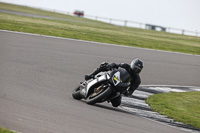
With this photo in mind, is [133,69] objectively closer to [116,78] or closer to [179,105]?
[116,78]

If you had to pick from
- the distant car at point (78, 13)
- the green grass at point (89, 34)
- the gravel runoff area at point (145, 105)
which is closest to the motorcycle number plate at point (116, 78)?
the gravel runoff area at point (145, 105)

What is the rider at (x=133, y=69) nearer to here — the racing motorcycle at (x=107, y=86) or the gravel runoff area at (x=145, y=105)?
the racing motorcycle at (x=107, y=86)

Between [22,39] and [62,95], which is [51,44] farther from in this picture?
[62,95]

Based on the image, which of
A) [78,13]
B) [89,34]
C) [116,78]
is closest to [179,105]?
[116,78]

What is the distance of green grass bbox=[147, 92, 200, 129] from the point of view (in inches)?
387

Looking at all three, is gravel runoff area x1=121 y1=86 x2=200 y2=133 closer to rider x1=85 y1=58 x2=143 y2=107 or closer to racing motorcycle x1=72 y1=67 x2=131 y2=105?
rider x1=85 y1=58 x2=143 y2=107

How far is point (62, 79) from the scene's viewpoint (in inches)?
469

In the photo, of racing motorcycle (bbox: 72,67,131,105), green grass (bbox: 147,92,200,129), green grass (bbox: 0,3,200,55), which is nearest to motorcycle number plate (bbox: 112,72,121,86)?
racing motorcycle (bbox: 72,67,131,105)

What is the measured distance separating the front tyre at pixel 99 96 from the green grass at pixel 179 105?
1.98 m

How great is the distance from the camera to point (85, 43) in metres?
19.5

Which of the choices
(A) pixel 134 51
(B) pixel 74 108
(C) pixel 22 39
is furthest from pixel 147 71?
(B) pixel 74 108

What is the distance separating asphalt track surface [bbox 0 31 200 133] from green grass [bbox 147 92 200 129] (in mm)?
1242

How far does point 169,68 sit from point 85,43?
463 centimetres

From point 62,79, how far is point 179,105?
11.4 feet
